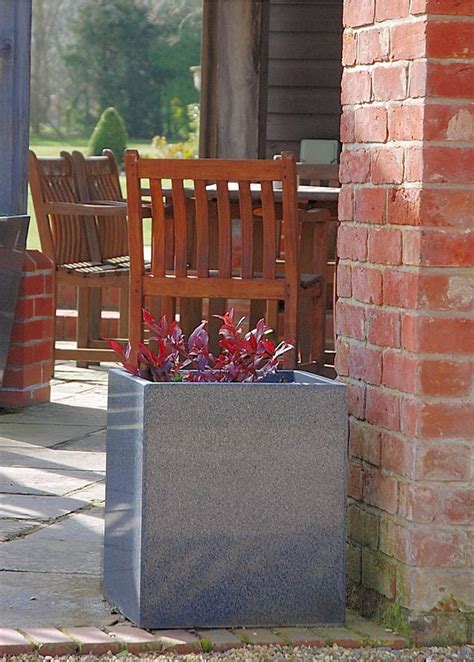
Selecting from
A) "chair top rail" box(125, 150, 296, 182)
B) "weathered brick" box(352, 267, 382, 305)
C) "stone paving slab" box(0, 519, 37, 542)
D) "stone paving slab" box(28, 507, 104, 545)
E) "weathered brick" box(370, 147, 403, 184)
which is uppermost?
"chair top rail" box(125, 150, 296, 182)

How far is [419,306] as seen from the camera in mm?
2428

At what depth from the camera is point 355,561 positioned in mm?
2703

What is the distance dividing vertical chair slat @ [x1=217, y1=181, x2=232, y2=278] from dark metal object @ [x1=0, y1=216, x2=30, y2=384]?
0.84 metres

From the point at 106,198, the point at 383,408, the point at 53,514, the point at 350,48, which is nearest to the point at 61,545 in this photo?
the point at 53,514

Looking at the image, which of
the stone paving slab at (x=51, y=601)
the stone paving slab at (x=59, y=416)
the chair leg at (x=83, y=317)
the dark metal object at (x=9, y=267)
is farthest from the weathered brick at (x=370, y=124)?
the chair leg at (x=83, y=317)

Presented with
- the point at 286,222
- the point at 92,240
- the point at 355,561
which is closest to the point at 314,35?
the point at 92,240

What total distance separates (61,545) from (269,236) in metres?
1.45

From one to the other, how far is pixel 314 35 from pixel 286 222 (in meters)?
4.80

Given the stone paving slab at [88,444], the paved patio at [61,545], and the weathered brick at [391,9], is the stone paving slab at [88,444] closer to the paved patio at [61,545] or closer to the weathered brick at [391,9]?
the paved patio at [61,545]

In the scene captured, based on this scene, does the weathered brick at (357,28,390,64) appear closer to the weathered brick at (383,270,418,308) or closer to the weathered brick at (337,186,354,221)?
the weathered brick at (337,186,354,221)

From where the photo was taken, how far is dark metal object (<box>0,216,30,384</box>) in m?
4.75

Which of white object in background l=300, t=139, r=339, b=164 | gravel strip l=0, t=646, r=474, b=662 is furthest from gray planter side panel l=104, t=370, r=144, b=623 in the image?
white object in background l=300, t=139, r=339, b=164

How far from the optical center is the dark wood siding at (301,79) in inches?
344

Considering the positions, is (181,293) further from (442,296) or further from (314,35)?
(314,35)
